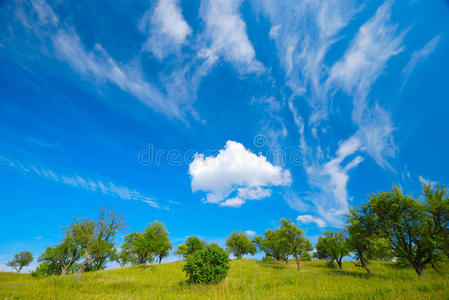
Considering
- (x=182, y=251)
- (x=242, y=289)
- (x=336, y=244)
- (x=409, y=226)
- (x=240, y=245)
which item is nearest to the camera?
(x=242, y=289)

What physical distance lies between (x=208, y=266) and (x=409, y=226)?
22.8 meters

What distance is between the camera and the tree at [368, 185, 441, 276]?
59.4 ft

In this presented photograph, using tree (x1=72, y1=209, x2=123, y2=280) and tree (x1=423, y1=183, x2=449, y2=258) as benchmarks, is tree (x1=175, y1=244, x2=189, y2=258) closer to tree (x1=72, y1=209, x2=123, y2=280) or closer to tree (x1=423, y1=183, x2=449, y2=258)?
tree (x1=72, y1=209, x2=123, y2=280)

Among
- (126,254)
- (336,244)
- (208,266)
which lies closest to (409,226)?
(336,244)

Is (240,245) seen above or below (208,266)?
above

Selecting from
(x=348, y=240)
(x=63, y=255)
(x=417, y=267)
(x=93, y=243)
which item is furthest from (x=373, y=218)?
(x=63, y=255)

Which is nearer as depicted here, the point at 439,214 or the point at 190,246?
the point at 439,214

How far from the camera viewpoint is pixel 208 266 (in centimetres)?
1614

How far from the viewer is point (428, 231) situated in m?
18.1

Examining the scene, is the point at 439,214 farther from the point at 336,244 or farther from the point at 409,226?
the point at 336,244

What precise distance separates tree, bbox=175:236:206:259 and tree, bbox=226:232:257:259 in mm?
13422

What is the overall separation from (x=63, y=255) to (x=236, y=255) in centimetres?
5090

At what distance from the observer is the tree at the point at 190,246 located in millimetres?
52356

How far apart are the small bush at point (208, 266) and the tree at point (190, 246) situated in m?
40.1
